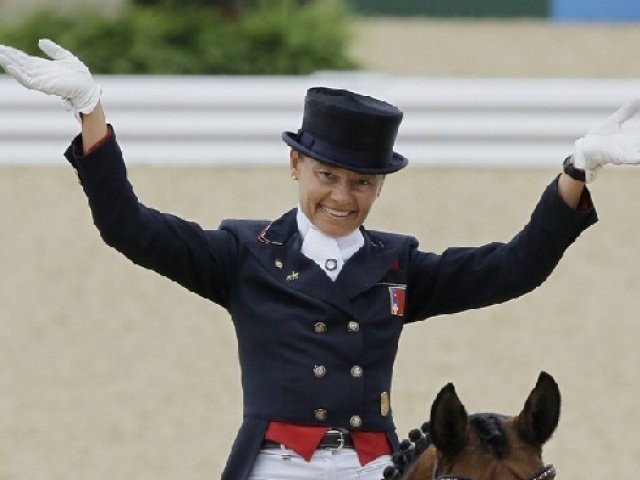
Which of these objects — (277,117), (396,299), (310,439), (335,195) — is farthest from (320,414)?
(277,117)

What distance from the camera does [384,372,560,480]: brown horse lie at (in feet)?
10.9

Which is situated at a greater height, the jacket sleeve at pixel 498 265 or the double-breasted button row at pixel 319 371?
the jacket sleeve at pixel 498 265

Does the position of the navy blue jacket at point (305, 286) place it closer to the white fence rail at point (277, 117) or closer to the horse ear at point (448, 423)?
the horse ear at point (448, 423)

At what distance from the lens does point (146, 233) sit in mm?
3902

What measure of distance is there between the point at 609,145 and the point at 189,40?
10.4 m

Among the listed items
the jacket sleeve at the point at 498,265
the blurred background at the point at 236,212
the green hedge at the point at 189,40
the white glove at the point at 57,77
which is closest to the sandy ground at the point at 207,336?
the blurred background at the point at 236,212

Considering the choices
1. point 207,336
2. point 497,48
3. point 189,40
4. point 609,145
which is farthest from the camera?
point 497,48

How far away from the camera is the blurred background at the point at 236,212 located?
8633mm

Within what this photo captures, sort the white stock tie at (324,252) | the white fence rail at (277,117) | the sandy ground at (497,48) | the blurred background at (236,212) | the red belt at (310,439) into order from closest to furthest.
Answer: the red belt at (310,439) → the white stock tie at (324,252) → the blurred background at (236,212) → the white fence rail at (277,117) → the sandy ground at (497,48)

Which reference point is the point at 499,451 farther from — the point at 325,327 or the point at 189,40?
the point at 189,40

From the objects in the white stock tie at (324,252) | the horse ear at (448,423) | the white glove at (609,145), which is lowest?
the horse ear at (448,423)

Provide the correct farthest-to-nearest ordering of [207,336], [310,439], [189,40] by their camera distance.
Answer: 1. [189,40]
2. [207,336]
3. [310,439]

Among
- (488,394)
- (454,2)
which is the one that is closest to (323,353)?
(488,394)

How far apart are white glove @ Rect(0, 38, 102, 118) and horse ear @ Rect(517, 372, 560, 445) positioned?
1.09m
